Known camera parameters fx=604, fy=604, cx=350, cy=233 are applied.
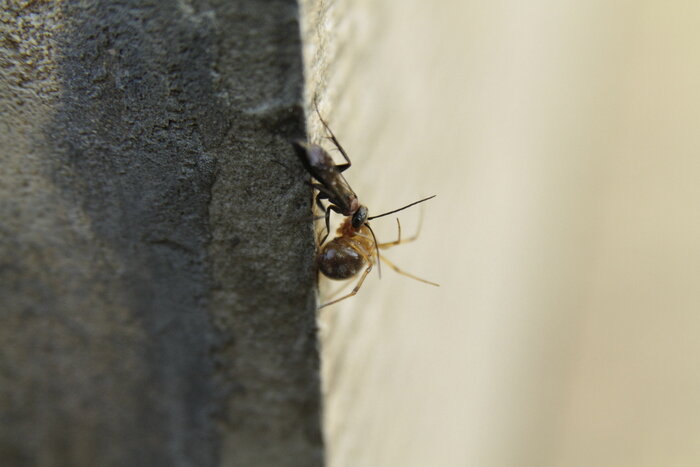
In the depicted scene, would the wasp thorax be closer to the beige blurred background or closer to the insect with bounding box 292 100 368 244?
the insect with bounding box 292 100 368 244

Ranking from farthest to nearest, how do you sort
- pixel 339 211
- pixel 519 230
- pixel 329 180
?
pixel 519 230, pixel 339 211, pixel 329 180

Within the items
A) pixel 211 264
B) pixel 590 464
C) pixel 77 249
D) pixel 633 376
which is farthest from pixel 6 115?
pixel 633 376

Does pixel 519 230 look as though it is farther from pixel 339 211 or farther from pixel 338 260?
pixel 338 260

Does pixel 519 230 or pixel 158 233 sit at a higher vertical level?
pixel 519 230

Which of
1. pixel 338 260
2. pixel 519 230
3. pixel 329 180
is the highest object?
pixel 519 230

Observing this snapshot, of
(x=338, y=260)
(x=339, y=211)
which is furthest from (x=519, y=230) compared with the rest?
(x=338, y=260)

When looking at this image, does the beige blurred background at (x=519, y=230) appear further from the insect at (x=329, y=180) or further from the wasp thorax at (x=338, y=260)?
the wasp thorax at (x=338, y=260)

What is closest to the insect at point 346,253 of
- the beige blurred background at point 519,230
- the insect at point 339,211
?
the insect at point 339,211

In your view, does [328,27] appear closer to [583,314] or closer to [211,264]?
[211,264]
